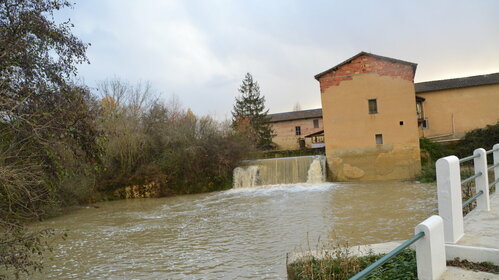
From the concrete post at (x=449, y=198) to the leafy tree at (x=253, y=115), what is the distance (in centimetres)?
3799

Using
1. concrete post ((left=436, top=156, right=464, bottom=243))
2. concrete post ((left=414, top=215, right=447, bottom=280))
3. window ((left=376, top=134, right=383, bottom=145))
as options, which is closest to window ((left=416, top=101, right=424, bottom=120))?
window ((left=376, top=134, right=383, bottom=145))

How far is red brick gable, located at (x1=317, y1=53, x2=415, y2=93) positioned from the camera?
22.0 meters

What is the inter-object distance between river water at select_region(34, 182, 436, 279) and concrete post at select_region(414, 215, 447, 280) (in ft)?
10.4

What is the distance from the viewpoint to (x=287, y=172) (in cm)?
2264

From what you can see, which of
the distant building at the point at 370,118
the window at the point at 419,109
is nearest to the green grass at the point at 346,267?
the distant building at the point at 370,118

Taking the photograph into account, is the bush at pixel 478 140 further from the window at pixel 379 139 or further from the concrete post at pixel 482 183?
the concrete post at pixel 482 183

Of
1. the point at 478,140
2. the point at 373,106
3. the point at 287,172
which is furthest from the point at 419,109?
the point at 287,172

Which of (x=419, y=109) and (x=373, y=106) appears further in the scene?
(x=419, y=109)

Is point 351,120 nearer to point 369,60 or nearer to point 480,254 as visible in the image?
point 369,60

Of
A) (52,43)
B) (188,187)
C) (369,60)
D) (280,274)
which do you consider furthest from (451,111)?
(52,43)

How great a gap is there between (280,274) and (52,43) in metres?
5.80

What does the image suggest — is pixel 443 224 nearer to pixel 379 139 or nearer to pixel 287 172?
pixel 287 172

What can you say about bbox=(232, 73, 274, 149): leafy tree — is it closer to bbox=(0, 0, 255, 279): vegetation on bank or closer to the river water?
the river water

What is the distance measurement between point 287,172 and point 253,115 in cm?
2631
